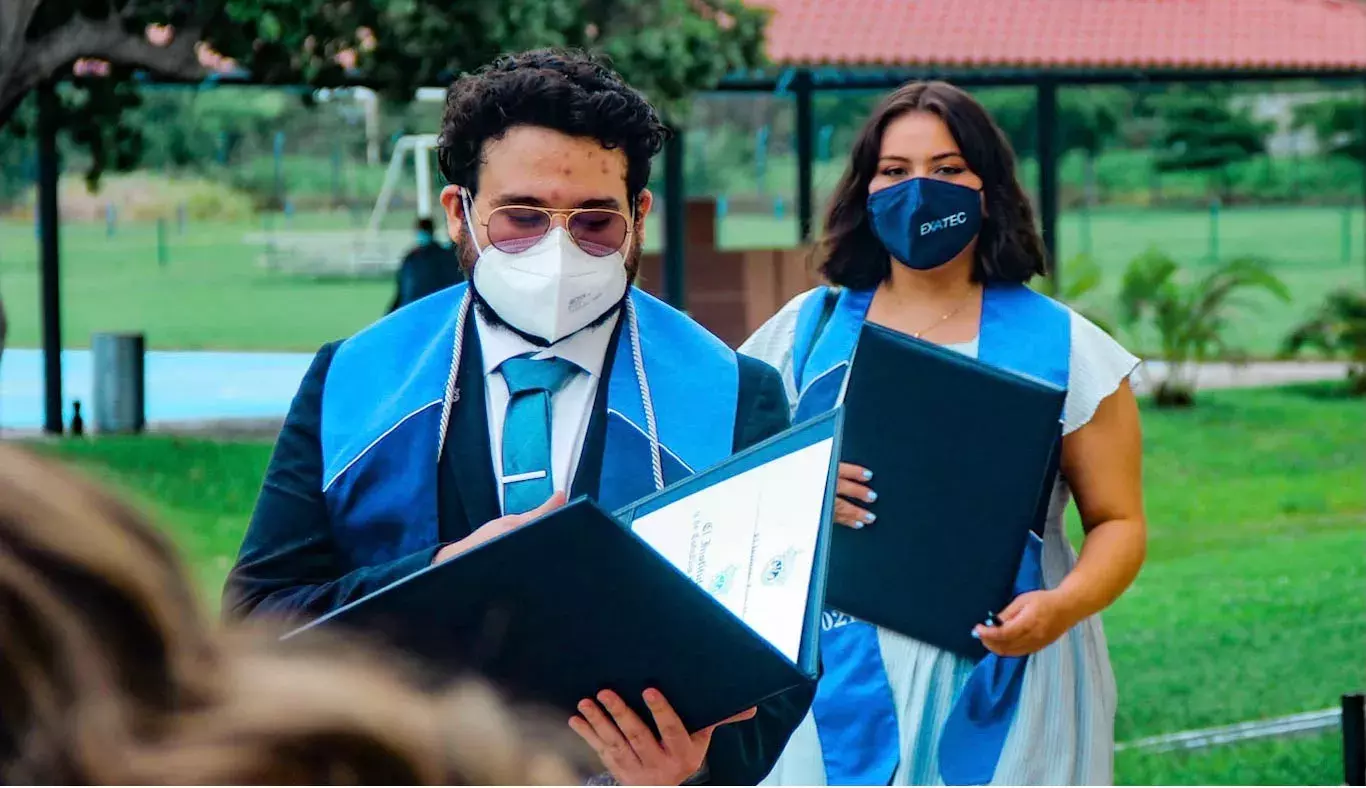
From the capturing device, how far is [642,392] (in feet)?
A: 7.64

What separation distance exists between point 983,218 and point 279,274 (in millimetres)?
39705

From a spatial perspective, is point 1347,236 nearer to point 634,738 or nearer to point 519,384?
point 519,384

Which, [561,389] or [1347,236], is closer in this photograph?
[561,389]

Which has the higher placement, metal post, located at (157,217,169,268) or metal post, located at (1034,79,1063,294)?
metal post, located at (1034,79,1063,294)

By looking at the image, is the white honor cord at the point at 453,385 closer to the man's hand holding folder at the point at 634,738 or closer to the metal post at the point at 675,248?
the man's hand holding folder at the point at 634,738

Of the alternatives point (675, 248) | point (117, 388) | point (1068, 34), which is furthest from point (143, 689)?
point (1068, 34)

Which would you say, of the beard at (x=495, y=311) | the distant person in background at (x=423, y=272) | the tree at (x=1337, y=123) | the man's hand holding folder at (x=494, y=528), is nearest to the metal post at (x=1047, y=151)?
the distant person in background at (x=423, y=272)

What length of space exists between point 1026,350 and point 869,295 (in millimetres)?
349

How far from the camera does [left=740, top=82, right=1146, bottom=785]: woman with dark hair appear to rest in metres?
3.31

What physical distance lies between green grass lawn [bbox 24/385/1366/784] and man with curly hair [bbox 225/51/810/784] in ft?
3.06

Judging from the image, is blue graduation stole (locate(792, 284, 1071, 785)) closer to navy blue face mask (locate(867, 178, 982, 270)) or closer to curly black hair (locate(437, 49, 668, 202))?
navy blue face mask (locate(867, 178, 982, 270))

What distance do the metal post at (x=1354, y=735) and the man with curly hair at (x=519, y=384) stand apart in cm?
254

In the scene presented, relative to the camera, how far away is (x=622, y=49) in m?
12.1

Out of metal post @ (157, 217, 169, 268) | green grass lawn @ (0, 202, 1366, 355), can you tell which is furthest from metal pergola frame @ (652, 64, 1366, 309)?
metal post @ (157, 217, 169, 268)
